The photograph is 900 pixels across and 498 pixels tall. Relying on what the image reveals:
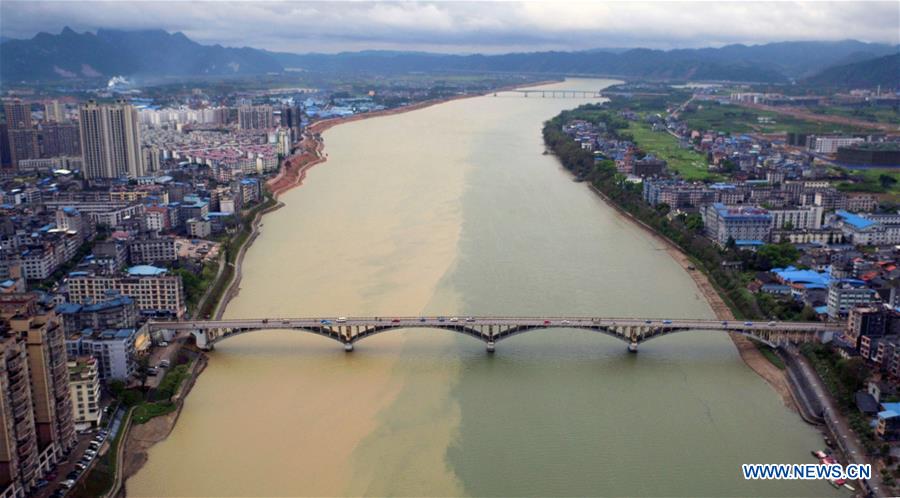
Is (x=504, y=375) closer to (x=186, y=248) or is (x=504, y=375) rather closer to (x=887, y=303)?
(x=887, y=303)

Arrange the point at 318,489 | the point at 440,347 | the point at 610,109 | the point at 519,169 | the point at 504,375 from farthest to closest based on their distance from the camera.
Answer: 1. the point at 610,109
2. the point at 519,169
3. the point at 440,347
4. the point at 504,375
5. the point at 318,489

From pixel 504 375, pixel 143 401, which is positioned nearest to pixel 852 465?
pixel 504 375

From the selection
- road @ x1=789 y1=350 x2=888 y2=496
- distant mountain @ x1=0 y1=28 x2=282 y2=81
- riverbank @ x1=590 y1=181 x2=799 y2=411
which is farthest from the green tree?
distant mountain @ x1=0 y1=28 x2=282 y2=81

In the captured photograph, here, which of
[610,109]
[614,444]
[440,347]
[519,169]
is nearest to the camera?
[614,444]

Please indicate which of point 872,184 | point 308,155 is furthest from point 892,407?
point 308,155

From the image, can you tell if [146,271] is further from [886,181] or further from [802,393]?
[886,181]

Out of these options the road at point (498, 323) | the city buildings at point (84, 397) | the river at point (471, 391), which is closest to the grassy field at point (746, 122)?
the river at point (471, 391)
